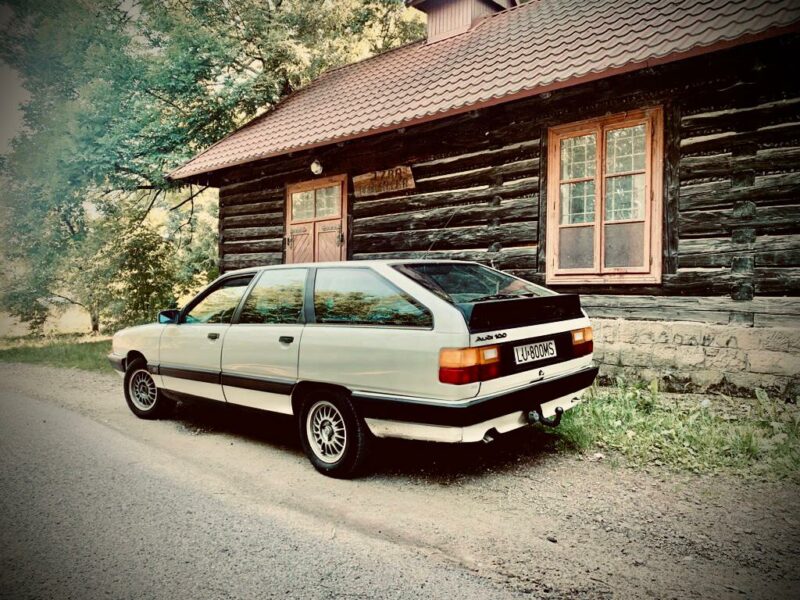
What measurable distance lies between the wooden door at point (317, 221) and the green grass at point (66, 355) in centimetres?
402

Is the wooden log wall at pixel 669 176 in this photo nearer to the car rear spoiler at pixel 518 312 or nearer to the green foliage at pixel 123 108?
the car rear spoiler at pixel 518 312

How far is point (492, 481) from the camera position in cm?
364

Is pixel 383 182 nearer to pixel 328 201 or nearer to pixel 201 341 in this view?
pixel 328 201

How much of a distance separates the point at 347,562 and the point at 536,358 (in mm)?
1839

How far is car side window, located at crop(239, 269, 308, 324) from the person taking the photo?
166 inches

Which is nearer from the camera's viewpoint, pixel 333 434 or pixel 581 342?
pixel 333 434

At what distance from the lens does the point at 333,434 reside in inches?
152

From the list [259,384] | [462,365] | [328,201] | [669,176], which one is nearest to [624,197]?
[669,176]

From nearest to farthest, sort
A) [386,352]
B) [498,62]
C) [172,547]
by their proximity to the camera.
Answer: [172,547] → [386,352] → [498,62]

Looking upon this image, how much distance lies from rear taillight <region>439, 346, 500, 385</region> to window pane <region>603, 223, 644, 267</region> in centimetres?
369

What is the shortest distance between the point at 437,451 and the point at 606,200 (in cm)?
389

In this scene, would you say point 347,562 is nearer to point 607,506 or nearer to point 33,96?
point 607,506

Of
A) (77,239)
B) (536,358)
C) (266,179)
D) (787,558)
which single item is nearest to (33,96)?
(77,239)

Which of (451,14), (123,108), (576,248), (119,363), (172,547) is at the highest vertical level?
(451,14)
